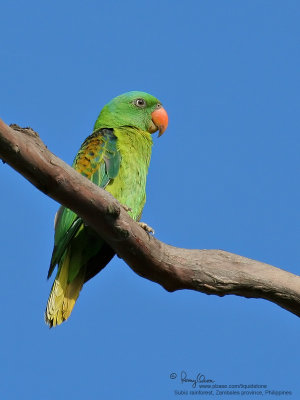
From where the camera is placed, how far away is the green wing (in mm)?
4930

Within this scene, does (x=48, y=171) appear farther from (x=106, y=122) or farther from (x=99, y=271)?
(x=106, y=122)

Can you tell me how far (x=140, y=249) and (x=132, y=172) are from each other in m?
1.61

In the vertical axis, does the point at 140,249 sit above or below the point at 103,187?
below

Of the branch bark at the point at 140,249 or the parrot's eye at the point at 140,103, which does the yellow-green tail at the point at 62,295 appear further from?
the parrot's eye at the point at 140,103

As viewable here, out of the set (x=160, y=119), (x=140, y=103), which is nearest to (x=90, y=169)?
(x=140, y=103)

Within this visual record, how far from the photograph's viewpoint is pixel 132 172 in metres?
5.35

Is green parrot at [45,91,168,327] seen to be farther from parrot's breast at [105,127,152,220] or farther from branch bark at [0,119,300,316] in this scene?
branch bark at [0,119,300,316]

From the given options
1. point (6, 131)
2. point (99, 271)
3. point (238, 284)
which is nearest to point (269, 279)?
point (238, 284)

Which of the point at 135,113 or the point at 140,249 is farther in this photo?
the point at 135,113

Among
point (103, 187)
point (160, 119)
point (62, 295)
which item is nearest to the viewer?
point (62, 295)

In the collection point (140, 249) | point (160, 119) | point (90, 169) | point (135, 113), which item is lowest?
point (140, 249)

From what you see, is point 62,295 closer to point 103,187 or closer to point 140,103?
point 103,187

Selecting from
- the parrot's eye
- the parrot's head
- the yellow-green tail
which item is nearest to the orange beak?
the parrot's head

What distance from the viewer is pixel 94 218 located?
3549 millimetres
